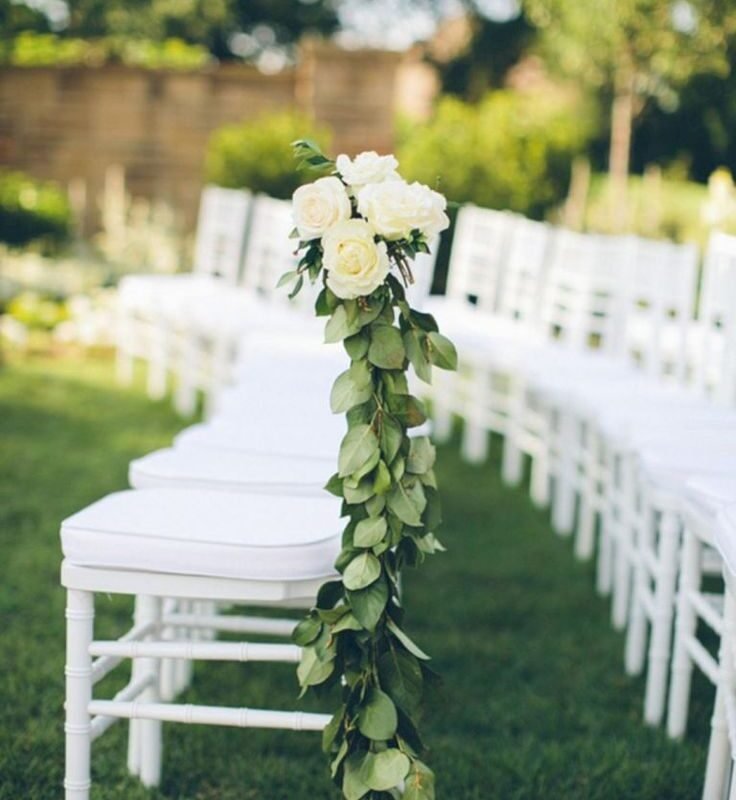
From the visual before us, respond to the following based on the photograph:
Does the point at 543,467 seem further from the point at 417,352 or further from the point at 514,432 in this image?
the point at 417,352

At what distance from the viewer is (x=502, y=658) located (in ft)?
11.5

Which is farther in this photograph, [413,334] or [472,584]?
[472,584]

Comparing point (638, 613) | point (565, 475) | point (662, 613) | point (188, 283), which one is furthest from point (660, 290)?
point (188, 283)

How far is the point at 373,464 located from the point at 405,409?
0.35 feet

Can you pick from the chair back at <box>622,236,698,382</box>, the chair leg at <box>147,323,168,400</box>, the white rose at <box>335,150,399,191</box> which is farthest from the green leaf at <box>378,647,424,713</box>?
the chair leg at <box>147,323,168,400</box>

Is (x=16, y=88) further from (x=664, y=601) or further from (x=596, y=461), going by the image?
(x=664, y=601)

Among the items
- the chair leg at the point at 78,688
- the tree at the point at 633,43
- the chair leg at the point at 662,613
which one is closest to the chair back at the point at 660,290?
the chair leg at the point at 662,613

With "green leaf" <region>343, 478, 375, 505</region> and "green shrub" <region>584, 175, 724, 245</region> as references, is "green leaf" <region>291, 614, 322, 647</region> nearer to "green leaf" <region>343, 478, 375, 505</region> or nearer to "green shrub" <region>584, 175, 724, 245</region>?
"green leaf" <region>343, 478, 375, 505</region>

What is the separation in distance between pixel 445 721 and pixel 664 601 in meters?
0.56

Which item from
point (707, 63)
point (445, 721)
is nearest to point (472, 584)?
point (445, 721)

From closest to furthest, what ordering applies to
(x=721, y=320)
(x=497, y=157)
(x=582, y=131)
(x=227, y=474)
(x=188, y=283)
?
(x=227, y=474) → (x=721, y=320) → (x=188, y=283) → (x=497, y=157) → (x=582, y=131)

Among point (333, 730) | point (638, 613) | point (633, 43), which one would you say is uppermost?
point (633, 43)

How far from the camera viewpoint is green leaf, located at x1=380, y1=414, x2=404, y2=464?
211cm

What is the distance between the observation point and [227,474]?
270cm
